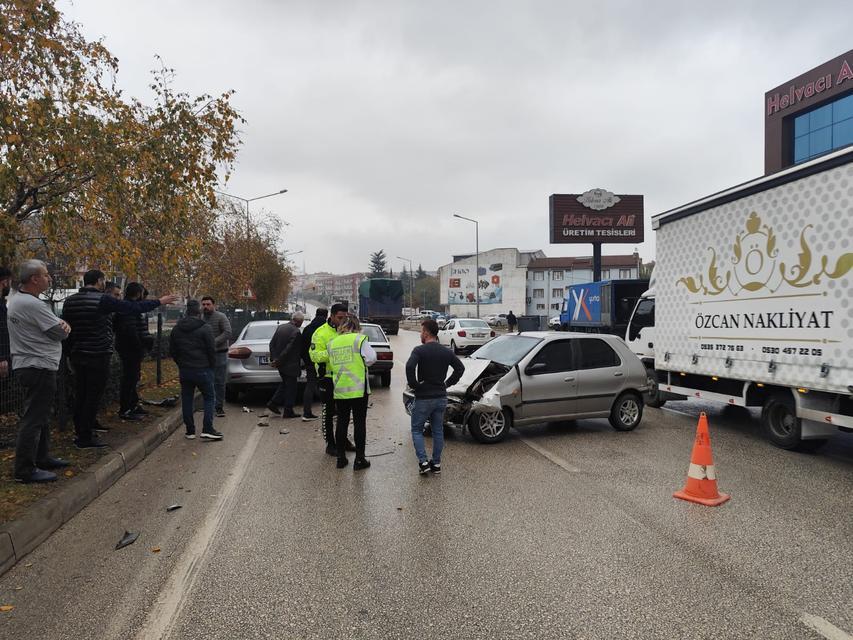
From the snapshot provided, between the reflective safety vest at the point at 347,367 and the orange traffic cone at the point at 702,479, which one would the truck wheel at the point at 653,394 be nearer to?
the orange traffic cone at the point at 702,479

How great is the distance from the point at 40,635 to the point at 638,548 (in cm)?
374

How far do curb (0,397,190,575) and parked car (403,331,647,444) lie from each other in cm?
346

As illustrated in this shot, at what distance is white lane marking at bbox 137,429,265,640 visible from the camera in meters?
3.23

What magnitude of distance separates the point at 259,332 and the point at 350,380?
583cm

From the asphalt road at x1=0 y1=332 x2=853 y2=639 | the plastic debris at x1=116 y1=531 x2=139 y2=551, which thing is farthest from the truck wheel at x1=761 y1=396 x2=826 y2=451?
the plastic debris at x1=116 y1=531 x2=139 y2=551

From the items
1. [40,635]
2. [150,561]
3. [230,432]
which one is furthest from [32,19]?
[40,635]

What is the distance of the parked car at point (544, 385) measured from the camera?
25.8ft

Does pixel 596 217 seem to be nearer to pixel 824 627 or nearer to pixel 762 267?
pixel 762 267

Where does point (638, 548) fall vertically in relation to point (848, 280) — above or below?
below

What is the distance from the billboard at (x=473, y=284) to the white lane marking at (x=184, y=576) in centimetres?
8753

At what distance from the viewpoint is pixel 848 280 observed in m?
6.27

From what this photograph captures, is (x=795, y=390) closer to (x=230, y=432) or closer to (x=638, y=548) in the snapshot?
(x=638, y=548)

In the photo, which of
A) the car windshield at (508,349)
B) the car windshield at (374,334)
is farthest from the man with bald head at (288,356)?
the car windshield at (374,334)

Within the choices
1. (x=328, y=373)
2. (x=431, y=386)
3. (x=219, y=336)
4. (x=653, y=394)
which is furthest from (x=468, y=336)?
(x=431, y=386)
